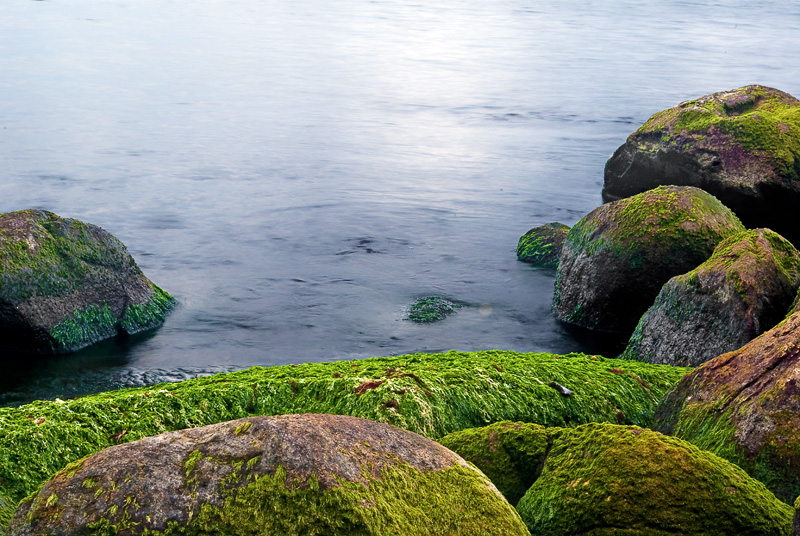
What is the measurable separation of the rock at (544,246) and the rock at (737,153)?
84.7 inches

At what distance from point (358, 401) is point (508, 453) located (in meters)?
2.05

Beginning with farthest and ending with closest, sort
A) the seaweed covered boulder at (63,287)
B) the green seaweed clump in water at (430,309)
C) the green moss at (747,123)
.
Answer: the green moss at (747,123) → the green seaweed clump in water at (430,309) → the seaweed covered boulder at (63,287)

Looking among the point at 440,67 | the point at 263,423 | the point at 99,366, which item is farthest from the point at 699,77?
the point at 263,423

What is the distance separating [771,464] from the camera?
5098 millimetres

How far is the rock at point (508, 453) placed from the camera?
4922mm

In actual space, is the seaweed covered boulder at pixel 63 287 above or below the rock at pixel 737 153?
below

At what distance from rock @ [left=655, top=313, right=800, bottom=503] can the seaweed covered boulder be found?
26.2ft

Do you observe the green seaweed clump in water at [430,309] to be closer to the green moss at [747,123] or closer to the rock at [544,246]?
the rock at [544,246]

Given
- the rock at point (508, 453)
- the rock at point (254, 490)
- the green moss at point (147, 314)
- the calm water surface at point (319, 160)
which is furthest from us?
the calm water surface at point (319, 160)

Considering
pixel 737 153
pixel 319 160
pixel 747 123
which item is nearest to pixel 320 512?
pixel 737 153

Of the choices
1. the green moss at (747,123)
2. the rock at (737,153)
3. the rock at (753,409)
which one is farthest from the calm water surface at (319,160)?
the rock at (753,409)

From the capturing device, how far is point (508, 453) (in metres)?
5.09

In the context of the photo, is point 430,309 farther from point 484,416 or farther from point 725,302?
point 484,416

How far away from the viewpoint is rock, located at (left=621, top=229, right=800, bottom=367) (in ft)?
27.0
